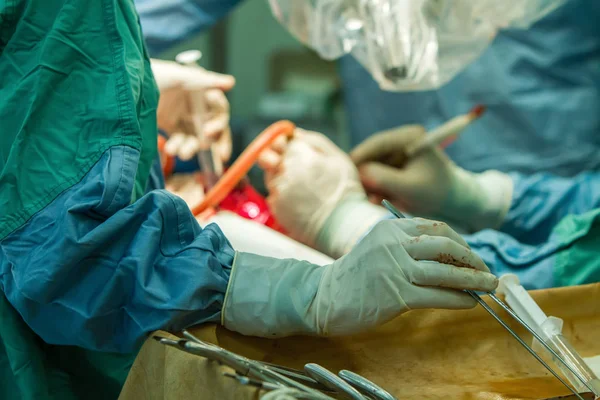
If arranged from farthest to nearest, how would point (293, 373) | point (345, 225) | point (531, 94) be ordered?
point (531, 94)
point (345, 225)
point (293, 373)

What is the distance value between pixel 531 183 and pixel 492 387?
3.32ft

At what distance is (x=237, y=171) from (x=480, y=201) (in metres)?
0.71

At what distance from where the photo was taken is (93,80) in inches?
37.8

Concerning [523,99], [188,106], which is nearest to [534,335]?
[188,106]

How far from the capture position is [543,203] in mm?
1761

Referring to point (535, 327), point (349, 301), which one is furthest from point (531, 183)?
point (349, 301)

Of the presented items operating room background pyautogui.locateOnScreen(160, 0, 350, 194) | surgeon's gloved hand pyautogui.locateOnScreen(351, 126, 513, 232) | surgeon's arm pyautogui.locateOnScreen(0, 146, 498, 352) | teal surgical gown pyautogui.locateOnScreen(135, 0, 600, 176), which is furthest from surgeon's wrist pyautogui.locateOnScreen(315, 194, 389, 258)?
operating room background pyautogui.locateOnScreen(160, 0, 350, 194)

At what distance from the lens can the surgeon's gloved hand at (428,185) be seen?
1.73 metres

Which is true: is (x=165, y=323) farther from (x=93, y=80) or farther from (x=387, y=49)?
(x=387, y=49)

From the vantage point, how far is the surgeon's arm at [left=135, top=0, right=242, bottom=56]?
1.90m

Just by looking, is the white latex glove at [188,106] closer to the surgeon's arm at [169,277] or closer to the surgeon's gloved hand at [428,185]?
the surgeon's gloved hand at [428,185]

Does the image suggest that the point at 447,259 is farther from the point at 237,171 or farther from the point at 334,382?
the point at 237,171

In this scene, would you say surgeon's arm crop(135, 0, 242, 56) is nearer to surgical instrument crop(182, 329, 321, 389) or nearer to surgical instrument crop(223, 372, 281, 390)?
surgical instrument crop(182, 329, 321, 389)

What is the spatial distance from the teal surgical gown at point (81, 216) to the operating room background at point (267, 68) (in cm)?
210
